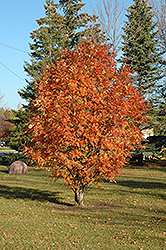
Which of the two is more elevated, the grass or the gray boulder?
the gray boulder

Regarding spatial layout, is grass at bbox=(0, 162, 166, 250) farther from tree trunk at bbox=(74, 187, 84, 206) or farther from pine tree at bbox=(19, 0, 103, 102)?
pine tree at bbox=(19, 0, 103, 102)

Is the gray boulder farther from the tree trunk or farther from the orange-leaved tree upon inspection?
the orange-leaved tree

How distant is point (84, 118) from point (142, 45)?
18735mm

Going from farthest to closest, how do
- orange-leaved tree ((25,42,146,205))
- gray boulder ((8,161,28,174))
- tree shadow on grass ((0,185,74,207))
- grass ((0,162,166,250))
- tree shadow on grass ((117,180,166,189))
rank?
gray boulder ((8,161,28,174)) → tree shadow on grass ((117,180,166,189)) → tree shadow on grass ((0,185,74,207)) → orange-leaved tree ((25,42,146,205)) → grass ((0,162,166,250))

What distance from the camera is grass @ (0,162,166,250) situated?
6.09 m

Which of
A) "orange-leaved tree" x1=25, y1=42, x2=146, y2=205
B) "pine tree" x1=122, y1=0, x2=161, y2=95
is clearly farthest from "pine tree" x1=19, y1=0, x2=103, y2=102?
"orange-leaved tree" x1=25, y1=42, x2=146, y2=205

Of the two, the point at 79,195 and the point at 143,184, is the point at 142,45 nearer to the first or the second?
the point at 143,184

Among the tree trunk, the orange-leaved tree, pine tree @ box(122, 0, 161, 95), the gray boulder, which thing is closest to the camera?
the orange-leaved tree

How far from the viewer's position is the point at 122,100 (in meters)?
8.66

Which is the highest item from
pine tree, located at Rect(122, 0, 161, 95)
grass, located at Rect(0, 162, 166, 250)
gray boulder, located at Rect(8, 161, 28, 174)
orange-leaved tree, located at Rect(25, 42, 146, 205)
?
pine tree, located at Rect(122, 0, 161, 95)

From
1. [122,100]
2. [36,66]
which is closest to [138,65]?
[36,66]

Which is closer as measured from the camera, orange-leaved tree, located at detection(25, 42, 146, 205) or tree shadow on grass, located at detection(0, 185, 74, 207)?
orange-leaved tree, located at detection(25, 42, 146, 205)

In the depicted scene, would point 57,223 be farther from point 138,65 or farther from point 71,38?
point 71,38

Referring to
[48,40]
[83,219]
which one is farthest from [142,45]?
[83,219]
